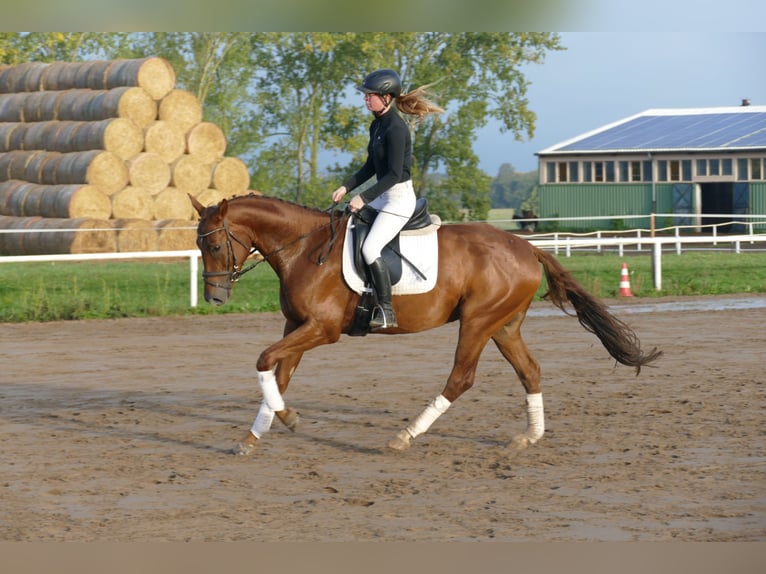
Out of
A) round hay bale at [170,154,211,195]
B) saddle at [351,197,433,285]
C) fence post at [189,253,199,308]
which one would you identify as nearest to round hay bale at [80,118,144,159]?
round hay bale at [170,154,211,195]

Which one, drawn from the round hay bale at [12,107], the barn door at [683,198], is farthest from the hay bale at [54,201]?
the barn door at [683,198]

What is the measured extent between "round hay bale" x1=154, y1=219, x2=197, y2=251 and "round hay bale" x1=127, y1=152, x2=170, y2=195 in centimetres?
112

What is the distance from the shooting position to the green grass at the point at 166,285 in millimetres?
17703

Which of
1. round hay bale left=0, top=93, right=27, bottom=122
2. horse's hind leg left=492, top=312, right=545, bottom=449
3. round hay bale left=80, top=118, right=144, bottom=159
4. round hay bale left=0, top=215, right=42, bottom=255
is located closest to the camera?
horse's hind leg left=492, top=312, right=545, bottom=449

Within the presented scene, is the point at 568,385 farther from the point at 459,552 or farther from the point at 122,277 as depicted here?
the point at 122,277

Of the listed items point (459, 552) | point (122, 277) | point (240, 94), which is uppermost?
point (240, 94)

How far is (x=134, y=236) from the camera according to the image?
990 inches

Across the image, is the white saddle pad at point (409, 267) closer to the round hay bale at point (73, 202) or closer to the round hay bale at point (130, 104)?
the round hay bale at point (73, 202)

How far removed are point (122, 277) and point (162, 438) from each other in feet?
46.2

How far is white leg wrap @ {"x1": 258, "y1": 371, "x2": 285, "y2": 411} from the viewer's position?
7.88 m

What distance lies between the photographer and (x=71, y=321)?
1698 cm

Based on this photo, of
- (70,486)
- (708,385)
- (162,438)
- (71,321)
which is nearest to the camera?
(70,486)

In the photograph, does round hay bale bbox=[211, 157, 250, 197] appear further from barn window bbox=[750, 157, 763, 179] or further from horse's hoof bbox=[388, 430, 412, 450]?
barn window bbox=[750, 157, 763, 179]

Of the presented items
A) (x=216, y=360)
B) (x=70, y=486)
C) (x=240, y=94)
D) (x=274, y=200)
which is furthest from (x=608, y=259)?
(x=240, y=94)
